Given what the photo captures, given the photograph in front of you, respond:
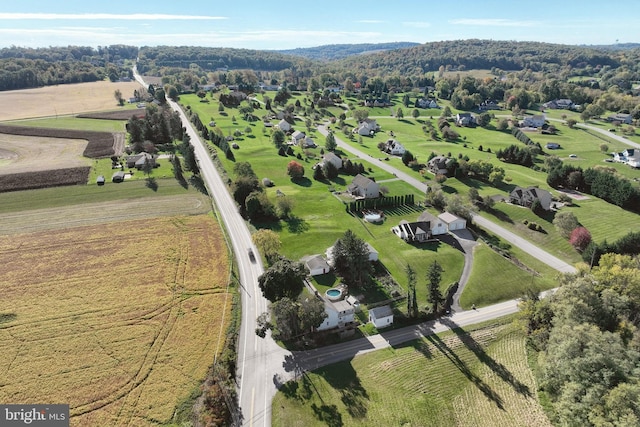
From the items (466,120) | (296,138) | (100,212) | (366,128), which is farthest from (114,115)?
(466,120)

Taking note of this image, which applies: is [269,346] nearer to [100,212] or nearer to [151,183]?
[100,212]

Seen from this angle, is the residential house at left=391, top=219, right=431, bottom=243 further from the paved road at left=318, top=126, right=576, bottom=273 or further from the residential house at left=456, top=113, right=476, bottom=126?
the residential house at left=456, top=113, right=476, bottom=126

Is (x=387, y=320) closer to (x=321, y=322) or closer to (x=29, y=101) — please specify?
(x=321, y=322)

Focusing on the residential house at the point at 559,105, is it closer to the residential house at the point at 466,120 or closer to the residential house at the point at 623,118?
the residential house at the point at 623,118

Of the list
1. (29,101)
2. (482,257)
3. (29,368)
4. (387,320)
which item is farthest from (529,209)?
(29,101)

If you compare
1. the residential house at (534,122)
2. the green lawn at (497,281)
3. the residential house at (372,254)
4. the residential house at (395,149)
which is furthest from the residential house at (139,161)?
the residential house at (534,122)

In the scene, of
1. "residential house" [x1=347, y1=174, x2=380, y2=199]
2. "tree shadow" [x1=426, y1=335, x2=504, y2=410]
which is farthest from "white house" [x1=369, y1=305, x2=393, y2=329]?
"residential house" [x1=347, y1=174, x2=380, y2=199]
